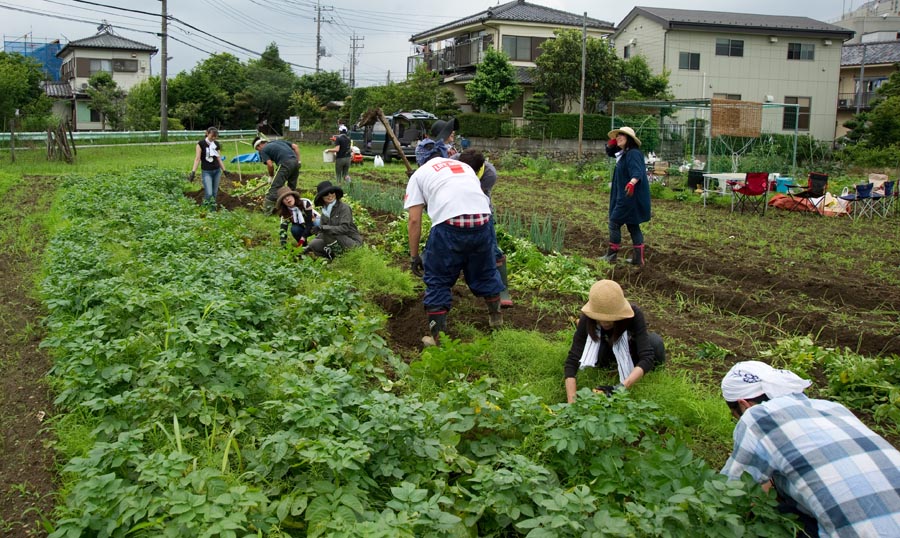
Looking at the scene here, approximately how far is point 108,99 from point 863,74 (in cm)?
3791

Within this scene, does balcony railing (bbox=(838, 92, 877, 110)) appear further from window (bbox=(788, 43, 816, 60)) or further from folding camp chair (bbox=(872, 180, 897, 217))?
folding camp chair (bbox=(872, 180, 897, 217))

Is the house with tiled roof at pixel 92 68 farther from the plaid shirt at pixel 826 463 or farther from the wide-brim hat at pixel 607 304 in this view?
the plaid shirt at pixel 826 463

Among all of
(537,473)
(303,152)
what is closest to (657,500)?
(537,473)

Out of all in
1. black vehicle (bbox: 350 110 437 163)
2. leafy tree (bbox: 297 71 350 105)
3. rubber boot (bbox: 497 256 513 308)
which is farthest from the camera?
leafy tree (bbox: 297 71 350 105)

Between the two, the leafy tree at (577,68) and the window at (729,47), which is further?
the window at (729,47)

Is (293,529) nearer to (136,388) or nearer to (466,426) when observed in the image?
(466,426)

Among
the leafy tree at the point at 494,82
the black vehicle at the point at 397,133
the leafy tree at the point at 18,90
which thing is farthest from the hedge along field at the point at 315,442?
the leafy tree at the point at 494,82

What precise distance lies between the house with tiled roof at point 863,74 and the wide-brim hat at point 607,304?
36419 mm

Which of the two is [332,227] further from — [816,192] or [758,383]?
[816,192]

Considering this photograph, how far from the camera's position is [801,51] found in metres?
32.5

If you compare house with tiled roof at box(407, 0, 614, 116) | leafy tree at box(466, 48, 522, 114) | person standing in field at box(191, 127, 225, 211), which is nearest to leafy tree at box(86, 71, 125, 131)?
house with tiled roof at box(407, 0, 614, 116)

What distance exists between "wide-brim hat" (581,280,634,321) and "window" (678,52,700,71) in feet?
98.2

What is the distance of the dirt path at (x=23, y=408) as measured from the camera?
3.32 metres

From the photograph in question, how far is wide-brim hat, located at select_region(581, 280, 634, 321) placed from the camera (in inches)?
167
